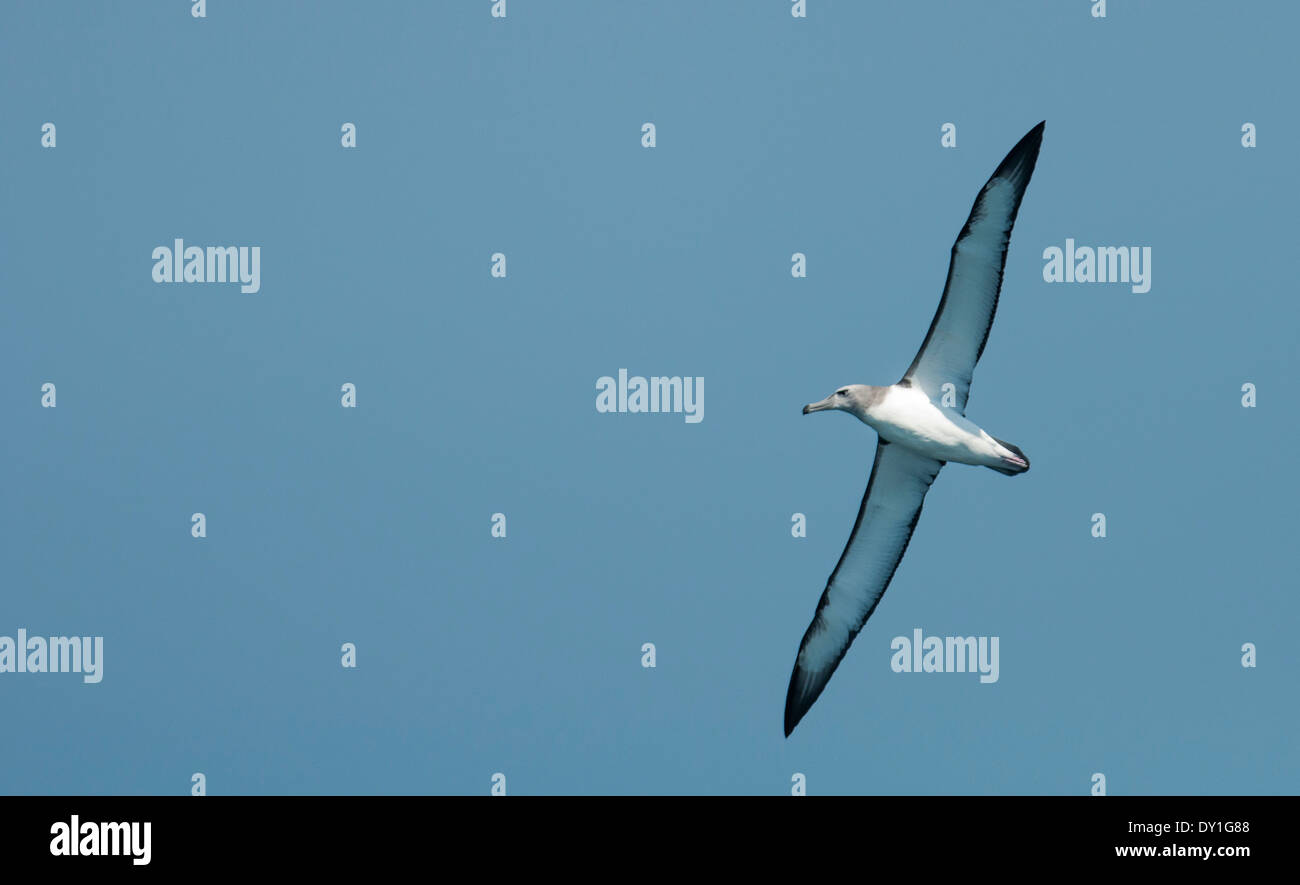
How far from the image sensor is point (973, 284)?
20234mm

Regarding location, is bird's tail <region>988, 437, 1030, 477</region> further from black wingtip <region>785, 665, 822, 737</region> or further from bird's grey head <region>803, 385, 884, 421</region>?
black wingtip <region>785, 665, 822, 737</region>

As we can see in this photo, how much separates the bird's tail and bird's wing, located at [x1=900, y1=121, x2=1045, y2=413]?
94 cm

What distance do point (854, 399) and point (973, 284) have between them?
206cm

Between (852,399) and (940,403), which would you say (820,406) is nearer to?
(852,399)

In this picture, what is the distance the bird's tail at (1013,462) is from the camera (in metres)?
19.8

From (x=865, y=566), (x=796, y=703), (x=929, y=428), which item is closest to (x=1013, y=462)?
(x=929, y=428)

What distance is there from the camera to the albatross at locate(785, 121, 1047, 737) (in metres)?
19.8

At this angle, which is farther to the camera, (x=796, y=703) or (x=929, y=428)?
(x=796, y=703)

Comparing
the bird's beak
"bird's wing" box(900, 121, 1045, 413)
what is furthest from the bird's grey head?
"bird's wing" box(900, 121, 1045, 413)

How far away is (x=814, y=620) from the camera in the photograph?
22.9 meters

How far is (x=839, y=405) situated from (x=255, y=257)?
11588 millimetres
